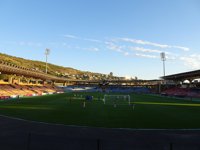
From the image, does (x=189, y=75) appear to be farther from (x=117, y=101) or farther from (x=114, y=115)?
(x=114, y=115)

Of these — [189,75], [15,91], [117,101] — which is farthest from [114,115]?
[189,75]

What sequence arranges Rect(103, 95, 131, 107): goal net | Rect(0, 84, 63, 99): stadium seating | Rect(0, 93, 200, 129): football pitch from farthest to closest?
Rect(0, 84, 63, 99): stadium seating
Rect(103, 95, 131, 107): goal net
Rect(0, 93, 200, 129): football pitch

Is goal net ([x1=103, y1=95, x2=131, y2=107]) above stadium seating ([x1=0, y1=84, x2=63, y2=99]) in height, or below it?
below

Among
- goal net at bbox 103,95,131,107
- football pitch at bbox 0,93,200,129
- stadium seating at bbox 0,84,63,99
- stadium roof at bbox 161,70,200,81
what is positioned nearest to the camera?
football pitch at bbox 0,93,200,129

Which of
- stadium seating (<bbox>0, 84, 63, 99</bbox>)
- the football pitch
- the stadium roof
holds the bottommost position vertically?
the football pitch

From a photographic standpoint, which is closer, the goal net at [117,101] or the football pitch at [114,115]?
the football pitch at [114,115]

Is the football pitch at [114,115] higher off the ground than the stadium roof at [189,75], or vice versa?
the stadium roof at [189,75]

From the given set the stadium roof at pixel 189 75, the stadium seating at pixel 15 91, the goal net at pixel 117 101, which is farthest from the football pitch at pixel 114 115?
the stadium roof at pixel 189 75

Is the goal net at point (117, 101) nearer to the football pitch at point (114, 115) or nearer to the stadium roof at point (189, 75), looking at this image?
the football pitch at point (114, 115)

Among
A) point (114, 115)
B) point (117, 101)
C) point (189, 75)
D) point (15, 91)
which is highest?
point (189, 75)

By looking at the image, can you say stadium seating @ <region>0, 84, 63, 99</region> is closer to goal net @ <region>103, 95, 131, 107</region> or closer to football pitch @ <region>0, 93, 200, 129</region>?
goal net @ <region>103, 95, 131, 107</region>

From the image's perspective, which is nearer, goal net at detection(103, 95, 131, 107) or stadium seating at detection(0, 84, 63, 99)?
goal net at detection(103, 95, 131, 107)

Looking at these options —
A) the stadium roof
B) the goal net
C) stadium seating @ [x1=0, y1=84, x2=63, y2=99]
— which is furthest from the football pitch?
the stadium roof

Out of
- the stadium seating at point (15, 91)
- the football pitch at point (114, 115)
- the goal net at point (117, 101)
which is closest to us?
the football pitch at point (114, 115)
